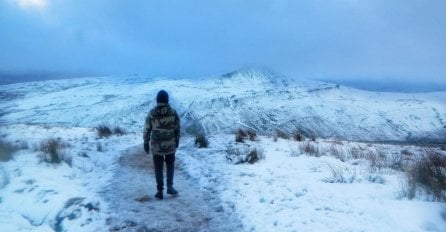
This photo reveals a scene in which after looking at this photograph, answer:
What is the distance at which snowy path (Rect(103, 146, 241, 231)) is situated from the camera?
317 inches

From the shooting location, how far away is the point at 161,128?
978 centimetres

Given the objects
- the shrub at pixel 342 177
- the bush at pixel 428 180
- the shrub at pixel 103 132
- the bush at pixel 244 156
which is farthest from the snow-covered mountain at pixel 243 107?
the bush at pixel 428 180

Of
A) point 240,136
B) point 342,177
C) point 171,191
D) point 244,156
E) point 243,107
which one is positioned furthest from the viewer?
point 243,107

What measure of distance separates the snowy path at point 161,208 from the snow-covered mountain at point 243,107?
108777mm

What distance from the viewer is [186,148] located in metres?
18.5

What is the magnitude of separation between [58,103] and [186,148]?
142m

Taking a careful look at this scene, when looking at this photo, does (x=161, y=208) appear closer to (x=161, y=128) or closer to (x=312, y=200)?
(x=161, y=128)

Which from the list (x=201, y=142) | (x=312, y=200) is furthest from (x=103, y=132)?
(x=312, y=200)

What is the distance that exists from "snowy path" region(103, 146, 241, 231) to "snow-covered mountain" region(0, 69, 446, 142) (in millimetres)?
108777

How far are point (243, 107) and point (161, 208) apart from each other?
146 metres

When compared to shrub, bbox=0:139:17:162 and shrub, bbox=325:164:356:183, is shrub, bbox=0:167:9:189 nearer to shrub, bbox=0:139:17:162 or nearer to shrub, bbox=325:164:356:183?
shrub, bbox=0:139:17:162

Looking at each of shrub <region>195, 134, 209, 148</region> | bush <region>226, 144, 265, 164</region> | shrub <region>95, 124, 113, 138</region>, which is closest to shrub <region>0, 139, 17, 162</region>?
bush <region>226, 144, 265, 164</region>

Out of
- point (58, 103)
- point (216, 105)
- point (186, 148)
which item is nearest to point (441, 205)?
point (186, 148)

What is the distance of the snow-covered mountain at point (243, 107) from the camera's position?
132 metres
